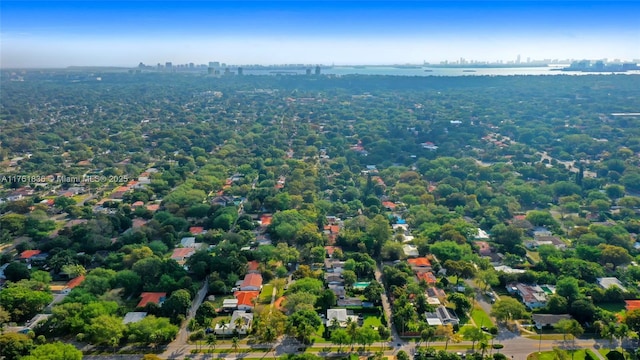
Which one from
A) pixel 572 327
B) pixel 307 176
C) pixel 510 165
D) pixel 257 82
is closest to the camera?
pixel 572 327

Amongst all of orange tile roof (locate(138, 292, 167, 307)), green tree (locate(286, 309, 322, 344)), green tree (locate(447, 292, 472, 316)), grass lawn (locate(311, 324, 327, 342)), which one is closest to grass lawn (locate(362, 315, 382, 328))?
grass lawn (locate(311, 324, 327, 342))

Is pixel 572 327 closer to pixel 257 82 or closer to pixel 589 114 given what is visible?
pixel 589 114

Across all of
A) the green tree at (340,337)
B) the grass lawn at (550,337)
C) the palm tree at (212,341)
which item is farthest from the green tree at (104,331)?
the grass lawn at (550,337)

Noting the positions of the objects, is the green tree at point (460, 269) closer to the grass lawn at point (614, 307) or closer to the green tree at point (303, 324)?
the grass lawn at point (614, 307)

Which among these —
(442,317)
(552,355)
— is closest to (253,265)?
(442,317)

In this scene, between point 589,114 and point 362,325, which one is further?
point 589,114

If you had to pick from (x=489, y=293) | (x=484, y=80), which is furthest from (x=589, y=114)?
(x=489, y=293)

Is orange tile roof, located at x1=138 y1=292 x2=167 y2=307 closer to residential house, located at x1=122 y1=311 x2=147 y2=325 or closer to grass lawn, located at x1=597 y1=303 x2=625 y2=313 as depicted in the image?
residential house, located at x1=122 y1=311 x2=147 y2=325
